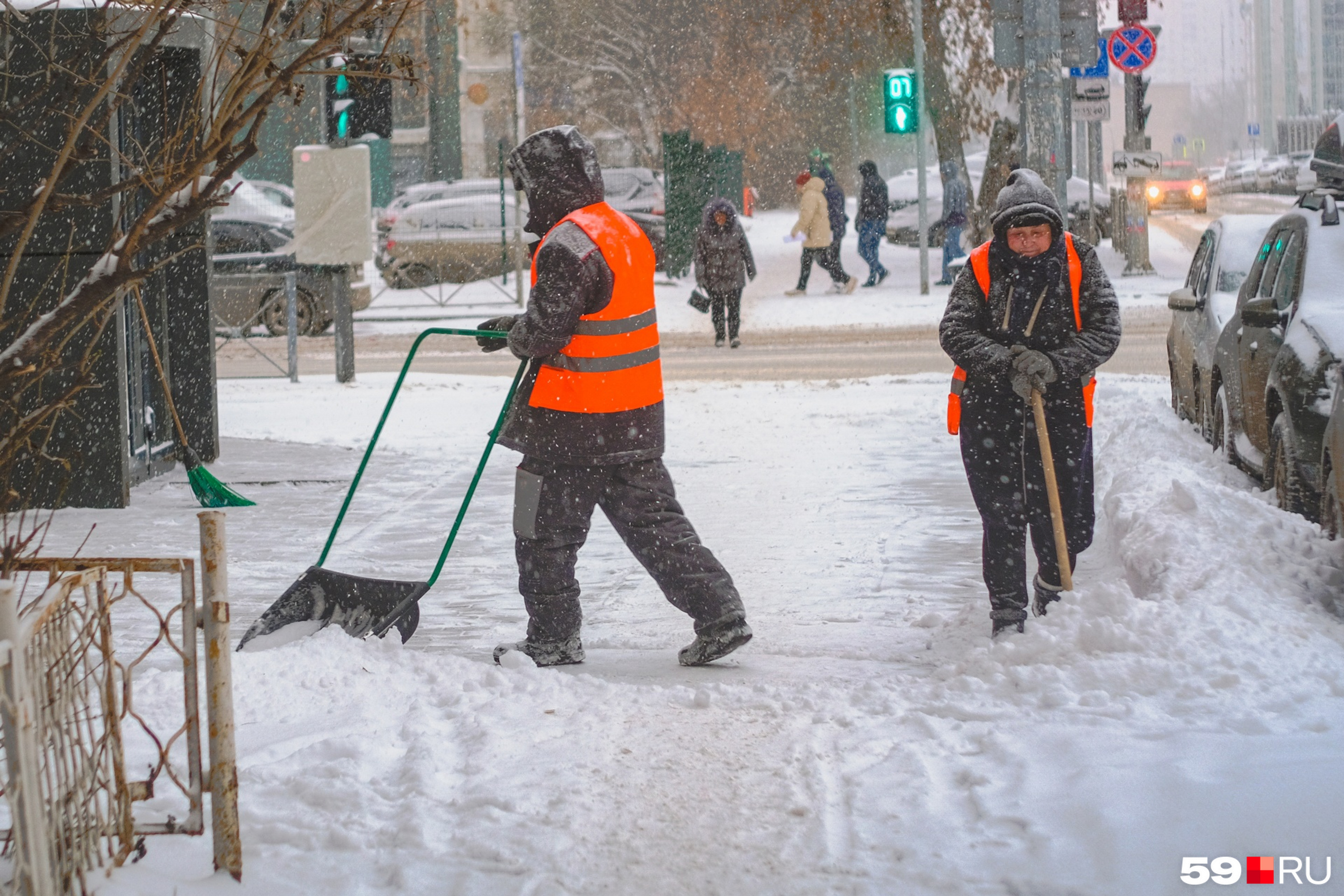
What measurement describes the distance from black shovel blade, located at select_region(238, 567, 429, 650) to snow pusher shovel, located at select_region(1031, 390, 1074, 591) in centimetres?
210

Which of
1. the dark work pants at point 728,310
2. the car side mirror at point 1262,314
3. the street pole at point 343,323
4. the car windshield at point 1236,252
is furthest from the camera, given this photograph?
the dark work pants at point 728,310

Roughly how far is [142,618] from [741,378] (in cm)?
877

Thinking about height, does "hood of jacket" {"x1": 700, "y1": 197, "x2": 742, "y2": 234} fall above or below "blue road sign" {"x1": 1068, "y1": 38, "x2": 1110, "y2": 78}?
below

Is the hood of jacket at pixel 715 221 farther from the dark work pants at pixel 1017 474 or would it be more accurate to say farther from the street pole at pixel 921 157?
the dark work pants at pixel 1017 474

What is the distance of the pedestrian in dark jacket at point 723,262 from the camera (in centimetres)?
1688

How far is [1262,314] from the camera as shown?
7430 millimetres

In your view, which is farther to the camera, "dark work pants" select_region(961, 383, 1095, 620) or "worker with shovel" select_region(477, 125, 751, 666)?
"dark work pants" select_region(961, 383, 1095, 620)

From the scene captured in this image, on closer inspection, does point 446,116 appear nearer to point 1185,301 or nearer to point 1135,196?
point 1135,196

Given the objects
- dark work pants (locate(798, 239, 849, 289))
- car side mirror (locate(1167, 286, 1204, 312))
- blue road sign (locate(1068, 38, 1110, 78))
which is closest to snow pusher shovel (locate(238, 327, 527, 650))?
car side mirror (locate(1167, 286, 1204, 312))

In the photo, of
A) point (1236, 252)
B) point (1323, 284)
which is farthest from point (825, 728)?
point (1236, 252)

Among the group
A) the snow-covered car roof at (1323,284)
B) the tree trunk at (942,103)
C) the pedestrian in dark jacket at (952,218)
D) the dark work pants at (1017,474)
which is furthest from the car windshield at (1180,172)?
the dark work pants at (1017,474)

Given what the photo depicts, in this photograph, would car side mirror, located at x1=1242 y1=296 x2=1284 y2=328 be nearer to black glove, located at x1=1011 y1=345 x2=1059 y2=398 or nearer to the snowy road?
the snowy road

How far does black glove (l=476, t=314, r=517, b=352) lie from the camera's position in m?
5.19

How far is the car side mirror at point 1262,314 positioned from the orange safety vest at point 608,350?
356cm
